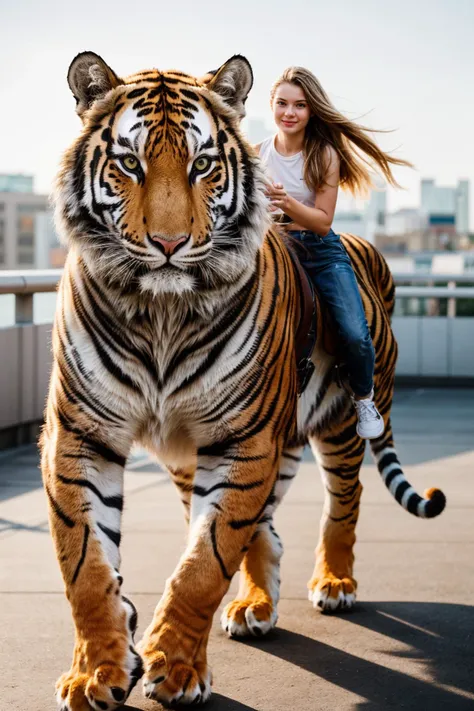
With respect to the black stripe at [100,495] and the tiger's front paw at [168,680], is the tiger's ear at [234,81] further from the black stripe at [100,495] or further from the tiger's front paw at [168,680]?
the tiger's front paw at [168,680]

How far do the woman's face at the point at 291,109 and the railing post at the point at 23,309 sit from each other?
5.04 metres

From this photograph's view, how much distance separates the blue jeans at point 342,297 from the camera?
5.05m

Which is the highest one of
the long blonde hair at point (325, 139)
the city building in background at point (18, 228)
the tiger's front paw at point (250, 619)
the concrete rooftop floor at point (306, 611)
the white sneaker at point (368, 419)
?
the city building in background at point (18, 228)

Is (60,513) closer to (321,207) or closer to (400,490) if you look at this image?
(321,207)

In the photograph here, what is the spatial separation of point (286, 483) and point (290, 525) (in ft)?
3.95

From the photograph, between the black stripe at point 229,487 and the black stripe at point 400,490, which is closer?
the black stripe at point 229,487

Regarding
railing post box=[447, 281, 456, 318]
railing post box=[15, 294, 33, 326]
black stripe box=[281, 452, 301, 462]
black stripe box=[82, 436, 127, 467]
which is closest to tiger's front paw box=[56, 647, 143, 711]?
black stripe box=[82, 436, 127, 467]

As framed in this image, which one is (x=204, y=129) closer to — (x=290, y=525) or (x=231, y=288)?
(x=231, y=288)

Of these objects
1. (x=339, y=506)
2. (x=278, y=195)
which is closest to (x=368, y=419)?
(x=339, y=506)

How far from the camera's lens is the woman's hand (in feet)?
14.2

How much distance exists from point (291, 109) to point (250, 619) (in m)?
2.11

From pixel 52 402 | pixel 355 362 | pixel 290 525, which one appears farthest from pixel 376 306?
pixel 52 402

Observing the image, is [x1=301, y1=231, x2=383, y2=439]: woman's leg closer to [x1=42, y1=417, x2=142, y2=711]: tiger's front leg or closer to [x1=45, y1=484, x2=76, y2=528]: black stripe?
[x1=42, y1=417, x2=142, y2=711]: tiger's front leg

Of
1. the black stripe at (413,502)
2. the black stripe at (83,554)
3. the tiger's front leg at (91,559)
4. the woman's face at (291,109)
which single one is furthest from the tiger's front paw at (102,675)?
the woman's face at (291,109)
